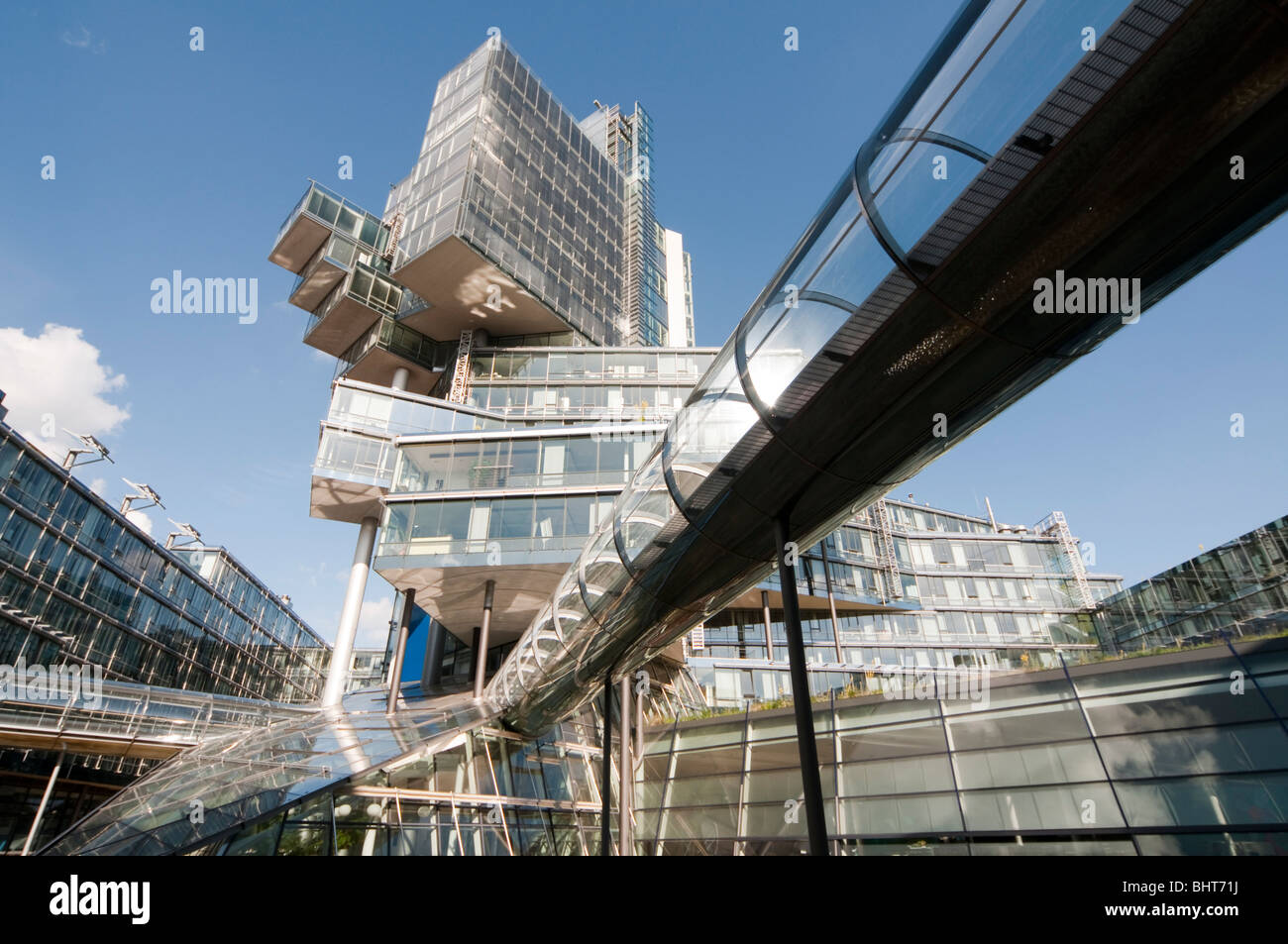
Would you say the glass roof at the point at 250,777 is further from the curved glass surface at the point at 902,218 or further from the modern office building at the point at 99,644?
the curved glass surface at the point at 902,218

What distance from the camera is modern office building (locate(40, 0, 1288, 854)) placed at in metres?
3.56

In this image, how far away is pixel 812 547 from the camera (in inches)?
699

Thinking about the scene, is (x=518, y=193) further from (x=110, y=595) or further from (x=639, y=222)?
(x=639, y=222)

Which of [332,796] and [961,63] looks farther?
[332,796]

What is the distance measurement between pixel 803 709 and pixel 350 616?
35099mm

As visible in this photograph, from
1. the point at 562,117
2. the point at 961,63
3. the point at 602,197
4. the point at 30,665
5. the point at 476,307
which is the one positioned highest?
the point at 562,117

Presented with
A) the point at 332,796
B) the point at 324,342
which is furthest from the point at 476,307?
the point at 332,796

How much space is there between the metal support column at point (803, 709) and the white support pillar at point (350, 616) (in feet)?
108

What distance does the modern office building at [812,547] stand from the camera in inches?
140

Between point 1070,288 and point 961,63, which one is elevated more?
point 961,63
